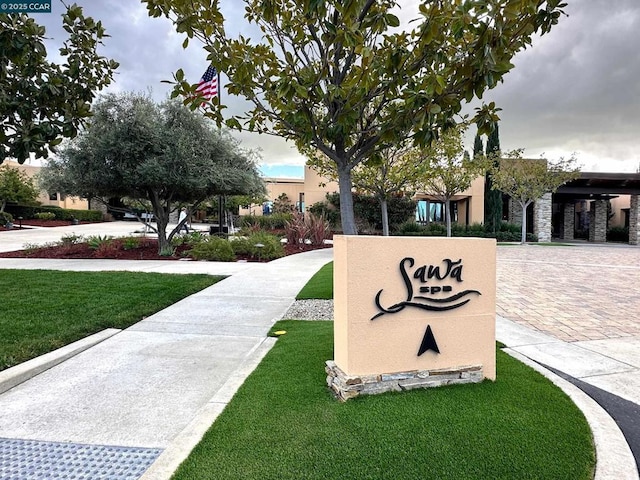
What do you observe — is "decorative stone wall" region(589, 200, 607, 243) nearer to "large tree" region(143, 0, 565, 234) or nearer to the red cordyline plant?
the red cordyline plant

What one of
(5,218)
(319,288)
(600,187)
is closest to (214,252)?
(319,288)

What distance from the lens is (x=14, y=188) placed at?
28.9m

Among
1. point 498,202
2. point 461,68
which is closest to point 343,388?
point 461,68

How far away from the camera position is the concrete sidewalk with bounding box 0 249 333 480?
107 inches

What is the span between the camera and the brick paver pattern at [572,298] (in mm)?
5926

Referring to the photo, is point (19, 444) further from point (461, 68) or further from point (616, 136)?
point (616, 136)

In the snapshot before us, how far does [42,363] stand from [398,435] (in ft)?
11.9

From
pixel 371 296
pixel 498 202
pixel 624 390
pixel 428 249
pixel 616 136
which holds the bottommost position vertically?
Answer: pixel 624 390

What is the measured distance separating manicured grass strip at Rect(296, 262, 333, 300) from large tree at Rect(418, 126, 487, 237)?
631 cm

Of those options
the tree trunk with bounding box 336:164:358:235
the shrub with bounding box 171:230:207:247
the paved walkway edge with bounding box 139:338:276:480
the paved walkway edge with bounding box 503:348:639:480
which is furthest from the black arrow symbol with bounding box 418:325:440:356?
the shrub with bounding box 171:230:207:247

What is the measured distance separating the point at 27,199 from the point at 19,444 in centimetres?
3429

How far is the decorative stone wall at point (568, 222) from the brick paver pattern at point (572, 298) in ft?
64.1

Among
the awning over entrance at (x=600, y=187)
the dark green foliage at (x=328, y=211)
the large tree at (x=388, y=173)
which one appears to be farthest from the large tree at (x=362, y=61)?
the awning over entrance at (x=600, y=187)

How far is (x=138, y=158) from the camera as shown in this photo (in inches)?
479
